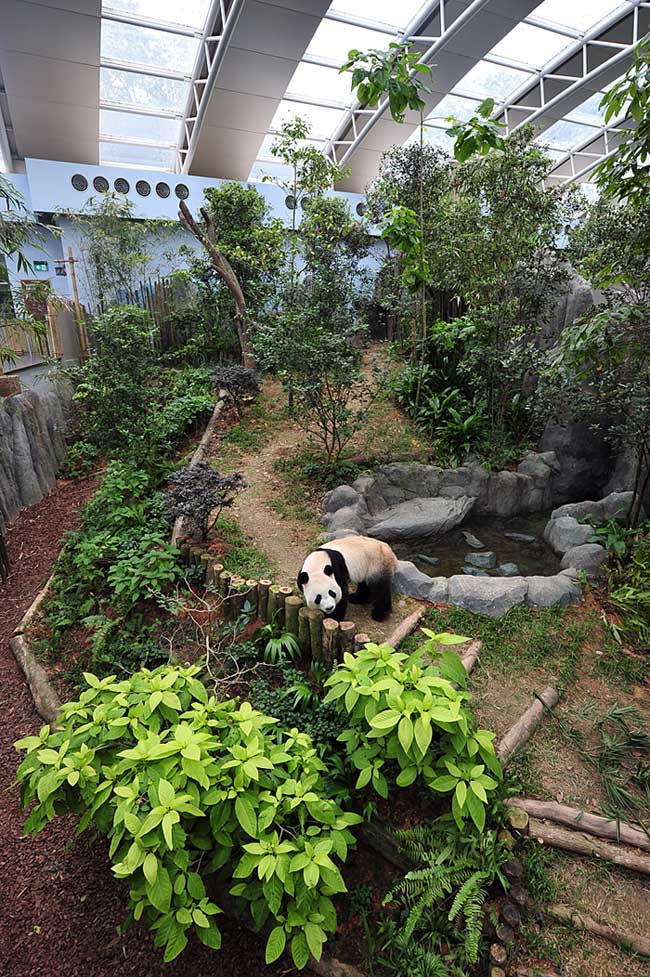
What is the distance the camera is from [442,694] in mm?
2369

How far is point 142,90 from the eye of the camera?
12812 mm

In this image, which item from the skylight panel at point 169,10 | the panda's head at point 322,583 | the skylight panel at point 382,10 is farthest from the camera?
the skylight panel at point 382,10

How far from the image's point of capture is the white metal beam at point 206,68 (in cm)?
1055

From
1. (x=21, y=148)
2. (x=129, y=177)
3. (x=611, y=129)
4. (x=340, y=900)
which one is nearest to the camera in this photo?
(x=340, y=900)

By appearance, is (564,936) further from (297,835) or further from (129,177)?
(129,177)

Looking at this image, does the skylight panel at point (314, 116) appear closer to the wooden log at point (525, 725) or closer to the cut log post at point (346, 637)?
the cut log post at point (346, 637)

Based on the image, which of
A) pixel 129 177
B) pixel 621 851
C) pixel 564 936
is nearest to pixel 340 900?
pixel 564 936

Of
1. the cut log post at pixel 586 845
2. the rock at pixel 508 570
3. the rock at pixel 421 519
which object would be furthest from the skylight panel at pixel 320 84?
the cut log post at pixel 586 845

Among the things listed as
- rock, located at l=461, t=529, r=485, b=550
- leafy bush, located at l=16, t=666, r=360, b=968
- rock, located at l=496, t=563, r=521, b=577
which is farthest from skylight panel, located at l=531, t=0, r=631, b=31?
leafy bush, located at l=16, t=666, r=360, b=968

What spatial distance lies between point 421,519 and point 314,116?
46.5ft

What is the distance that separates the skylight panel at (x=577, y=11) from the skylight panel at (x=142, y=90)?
28.6ft

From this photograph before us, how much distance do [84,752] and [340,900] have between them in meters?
1.50

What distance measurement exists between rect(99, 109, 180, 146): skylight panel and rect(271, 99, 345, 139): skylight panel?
2849 millimetres

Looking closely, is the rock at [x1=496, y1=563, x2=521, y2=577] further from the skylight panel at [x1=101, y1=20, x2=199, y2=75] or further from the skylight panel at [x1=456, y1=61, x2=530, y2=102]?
the skylight panel at [x1=456, y1=61, x2=530, y2=102]
